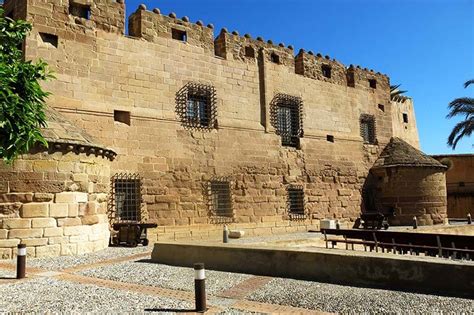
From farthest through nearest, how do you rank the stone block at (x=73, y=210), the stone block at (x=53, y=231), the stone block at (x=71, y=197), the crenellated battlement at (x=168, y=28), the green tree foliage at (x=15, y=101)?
the crenellated battlement at (x=168, y=28)
the stone block at (x=73, y=210)
the stone block at (x=71, y=197)
the stone block at (x=53, y=231)
the green tree foliage at (x=15, y=101)

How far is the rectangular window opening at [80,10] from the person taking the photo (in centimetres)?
1338

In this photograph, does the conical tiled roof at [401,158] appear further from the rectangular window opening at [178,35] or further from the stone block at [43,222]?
the stone block at [43,222]

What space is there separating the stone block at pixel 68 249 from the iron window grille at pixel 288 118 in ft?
32.3

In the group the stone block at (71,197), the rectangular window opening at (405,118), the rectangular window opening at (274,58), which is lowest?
the stone block at (71,197)

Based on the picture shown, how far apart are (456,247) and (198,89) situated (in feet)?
32.3

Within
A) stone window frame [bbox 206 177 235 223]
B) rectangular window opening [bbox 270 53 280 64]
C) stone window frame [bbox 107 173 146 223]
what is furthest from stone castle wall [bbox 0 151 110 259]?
rectangular window opening [bbox 270 53 280 64]

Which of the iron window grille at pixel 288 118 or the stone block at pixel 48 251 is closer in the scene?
the stone block at pixel 48 251

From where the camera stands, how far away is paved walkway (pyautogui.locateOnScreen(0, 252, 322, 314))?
5234mm

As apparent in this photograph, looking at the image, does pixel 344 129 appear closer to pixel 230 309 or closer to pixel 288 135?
pixel 288 135

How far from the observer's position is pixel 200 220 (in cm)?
1487

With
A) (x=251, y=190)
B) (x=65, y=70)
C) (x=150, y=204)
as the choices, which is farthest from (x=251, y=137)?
(x=65, y=70)

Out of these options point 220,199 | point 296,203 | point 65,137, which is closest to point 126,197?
point 65,137

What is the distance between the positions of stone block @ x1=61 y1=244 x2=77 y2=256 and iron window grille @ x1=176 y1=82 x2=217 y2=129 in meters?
6.17

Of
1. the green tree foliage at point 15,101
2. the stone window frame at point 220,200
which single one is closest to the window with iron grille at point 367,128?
the stone window frame at point 220,200
